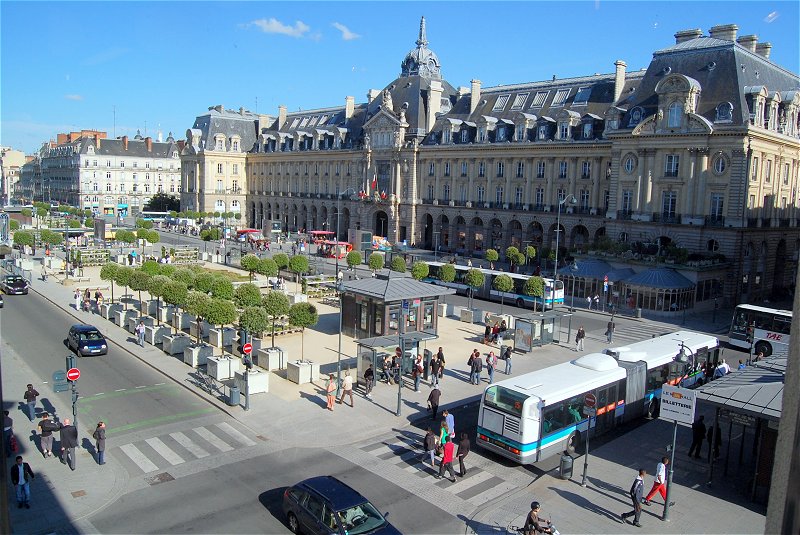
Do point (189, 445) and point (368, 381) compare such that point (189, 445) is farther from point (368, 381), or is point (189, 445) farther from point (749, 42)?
point (749, 42)

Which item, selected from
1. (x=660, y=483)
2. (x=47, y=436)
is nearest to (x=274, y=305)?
(x=47, y=436)

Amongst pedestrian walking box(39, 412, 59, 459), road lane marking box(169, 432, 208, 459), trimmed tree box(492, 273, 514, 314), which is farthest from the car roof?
trimmed tree box(492, 273, 514, 314)

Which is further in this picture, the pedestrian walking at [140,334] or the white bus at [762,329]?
the white bus at [762,329]

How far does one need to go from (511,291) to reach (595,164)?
21746mm

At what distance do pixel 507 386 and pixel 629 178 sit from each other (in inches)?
1670

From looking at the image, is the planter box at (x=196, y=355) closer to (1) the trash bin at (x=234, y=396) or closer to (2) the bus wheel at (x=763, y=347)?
(1) the trash bin at (x=234, y=396)

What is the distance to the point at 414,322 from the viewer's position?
1411 inches

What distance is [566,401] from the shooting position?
21031 millimetres

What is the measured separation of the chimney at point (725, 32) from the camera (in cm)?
5553

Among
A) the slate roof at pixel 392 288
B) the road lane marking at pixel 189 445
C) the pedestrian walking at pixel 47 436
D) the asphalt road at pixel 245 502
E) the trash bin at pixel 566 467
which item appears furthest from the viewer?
the slate roof at pixel 392 288

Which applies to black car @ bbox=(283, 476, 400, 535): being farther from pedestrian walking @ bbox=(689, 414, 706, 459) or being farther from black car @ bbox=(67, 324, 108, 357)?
black car @ bbox=(67, 324, 108, 357)

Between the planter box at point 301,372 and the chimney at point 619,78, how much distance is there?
49.3 metres

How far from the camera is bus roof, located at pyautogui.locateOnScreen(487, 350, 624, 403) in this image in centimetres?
2062

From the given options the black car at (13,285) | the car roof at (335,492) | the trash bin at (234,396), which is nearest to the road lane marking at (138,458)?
the trash bin at (234,396)
